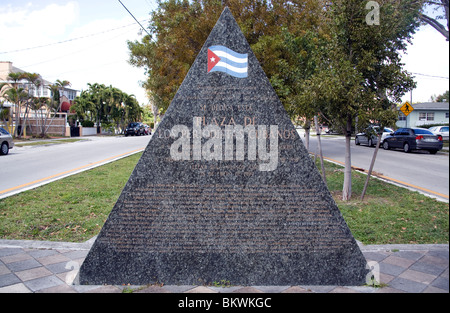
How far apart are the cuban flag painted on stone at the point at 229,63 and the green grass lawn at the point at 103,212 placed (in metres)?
2.48

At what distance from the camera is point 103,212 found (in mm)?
6637

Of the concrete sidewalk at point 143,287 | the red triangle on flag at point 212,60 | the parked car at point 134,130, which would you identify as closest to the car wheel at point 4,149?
the concrete sidewalk at point 143,287

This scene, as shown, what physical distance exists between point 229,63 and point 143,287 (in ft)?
7.98

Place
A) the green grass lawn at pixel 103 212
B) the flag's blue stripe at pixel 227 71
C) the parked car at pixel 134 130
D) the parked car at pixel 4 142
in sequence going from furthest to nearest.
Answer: the parked car at pixel 134 130
the parked car at pixel 4 142
the green grass lawn at pixel 103 212
the flag's blue stripe at pixel 227 71

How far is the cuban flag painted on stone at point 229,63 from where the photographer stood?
12.5 feet

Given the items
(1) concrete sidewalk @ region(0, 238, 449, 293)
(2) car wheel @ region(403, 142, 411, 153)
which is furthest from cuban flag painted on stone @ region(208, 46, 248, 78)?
(2) car wheel @ region(403, 142, 411, 153)

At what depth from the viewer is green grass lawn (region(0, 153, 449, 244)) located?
17.4ft

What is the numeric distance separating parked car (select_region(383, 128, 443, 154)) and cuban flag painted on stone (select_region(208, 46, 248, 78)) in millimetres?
19591

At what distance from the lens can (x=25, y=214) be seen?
21.0 feet

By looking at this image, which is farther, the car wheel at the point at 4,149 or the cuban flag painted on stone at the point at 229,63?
the car wheel at the point at 4,149

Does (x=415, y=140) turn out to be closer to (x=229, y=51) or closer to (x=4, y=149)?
(x=229, y=51)

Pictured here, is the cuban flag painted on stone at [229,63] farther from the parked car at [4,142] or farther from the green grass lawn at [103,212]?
the parked car at [4,142]

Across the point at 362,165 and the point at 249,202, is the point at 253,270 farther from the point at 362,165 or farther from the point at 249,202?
the point at 362,165

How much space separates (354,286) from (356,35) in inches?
211
